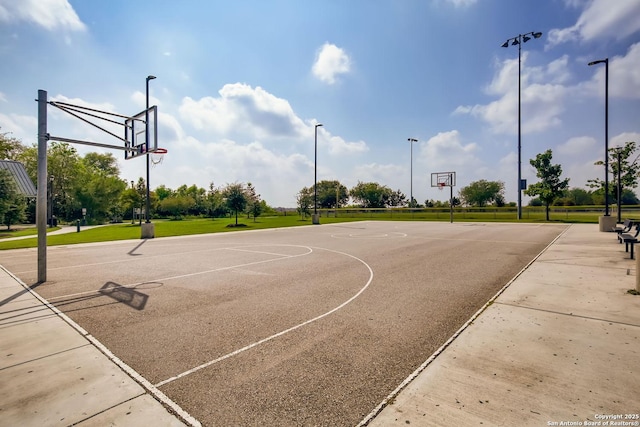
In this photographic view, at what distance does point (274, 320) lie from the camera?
228 inches

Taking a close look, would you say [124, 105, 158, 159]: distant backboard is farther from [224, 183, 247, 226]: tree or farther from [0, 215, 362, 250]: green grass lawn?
[224, 183, 247, 226]: tree

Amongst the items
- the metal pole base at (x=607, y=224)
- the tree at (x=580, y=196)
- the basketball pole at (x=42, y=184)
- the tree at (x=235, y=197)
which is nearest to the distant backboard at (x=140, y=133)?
the basketball pole at (x=42, y=184)

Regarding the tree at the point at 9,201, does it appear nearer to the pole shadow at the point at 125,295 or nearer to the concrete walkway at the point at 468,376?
the pole shadow at the point at 125,295

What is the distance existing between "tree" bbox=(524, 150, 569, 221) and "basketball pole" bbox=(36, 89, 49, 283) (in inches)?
1834

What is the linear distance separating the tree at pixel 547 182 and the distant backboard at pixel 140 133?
142 feet

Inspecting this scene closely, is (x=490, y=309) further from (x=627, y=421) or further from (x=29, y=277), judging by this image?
(x=29, y=277)

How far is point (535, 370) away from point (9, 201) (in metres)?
39.1

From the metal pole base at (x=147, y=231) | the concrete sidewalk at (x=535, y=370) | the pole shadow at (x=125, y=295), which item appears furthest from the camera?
the metal pole base at (x=147, y=231)

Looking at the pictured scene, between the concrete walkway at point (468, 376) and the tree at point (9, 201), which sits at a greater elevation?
the tree at point (9, 201)

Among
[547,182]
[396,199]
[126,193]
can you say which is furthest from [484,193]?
[126,193]

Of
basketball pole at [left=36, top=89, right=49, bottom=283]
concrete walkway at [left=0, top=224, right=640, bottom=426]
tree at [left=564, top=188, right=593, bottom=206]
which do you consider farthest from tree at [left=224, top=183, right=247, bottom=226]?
tree at [left=564, top=188, right=593, bottom=206]

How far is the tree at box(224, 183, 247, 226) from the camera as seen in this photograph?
36.2 m

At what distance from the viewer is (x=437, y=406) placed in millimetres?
3193

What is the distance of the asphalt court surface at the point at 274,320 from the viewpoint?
11.3ft
